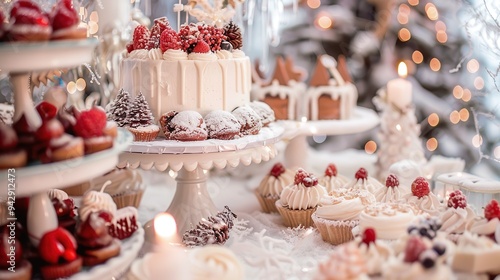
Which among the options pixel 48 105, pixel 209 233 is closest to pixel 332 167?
pixel 209 233

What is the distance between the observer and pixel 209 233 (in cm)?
238

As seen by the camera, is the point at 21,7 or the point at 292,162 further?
the point at 292,162

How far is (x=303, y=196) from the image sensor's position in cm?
262

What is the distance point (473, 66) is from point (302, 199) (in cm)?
161

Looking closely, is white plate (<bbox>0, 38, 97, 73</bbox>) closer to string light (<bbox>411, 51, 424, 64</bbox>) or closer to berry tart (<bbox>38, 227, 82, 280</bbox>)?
berry tart (<bbox>38, 227, 82, 280</bbox>)

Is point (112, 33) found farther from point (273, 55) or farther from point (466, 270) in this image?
point (273, 55)

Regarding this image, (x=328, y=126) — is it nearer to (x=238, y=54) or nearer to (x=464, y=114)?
(x=238, y=54)

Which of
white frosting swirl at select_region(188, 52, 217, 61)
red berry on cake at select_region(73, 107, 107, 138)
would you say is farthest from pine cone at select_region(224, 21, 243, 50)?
red berry on cake at select_region(73, 107, 107, 138)

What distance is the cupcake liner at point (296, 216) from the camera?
8.65ft

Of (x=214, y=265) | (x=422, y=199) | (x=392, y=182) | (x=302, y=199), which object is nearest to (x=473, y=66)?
(x=392, y=182)

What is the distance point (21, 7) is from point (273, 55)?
122 inches

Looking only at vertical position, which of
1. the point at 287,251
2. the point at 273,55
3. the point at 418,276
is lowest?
the point at 287,251

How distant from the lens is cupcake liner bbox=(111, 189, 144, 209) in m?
2.85

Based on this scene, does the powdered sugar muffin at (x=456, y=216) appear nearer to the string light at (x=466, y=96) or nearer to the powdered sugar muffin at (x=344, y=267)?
the powdered sugar muffin at (x=344, y=267)
